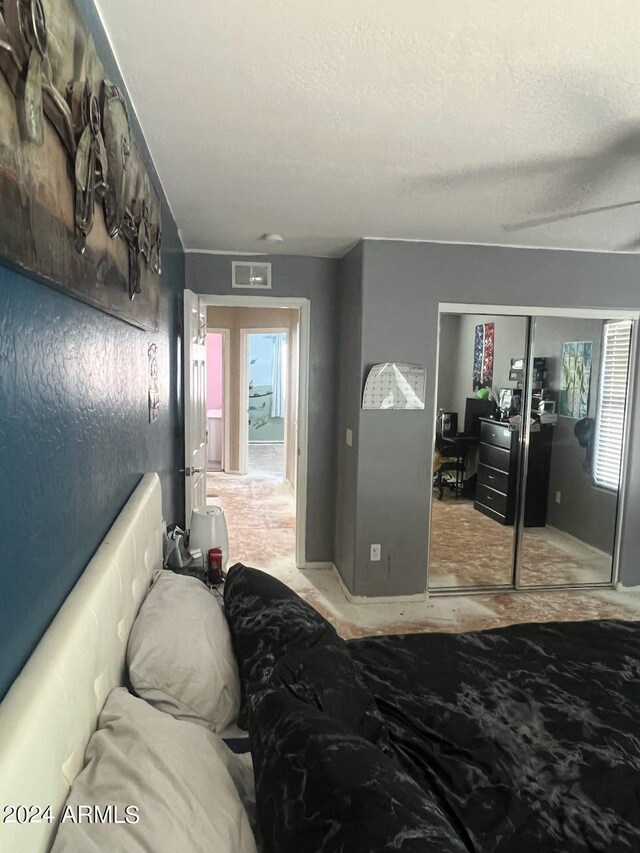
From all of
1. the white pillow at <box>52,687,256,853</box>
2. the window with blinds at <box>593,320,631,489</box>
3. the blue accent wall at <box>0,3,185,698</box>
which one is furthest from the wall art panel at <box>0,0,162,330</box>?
the window with blinds at <box>593,320,631,489</box>

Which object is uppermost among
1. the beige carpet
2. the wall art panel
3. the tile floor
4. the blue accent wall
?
the wall art panel

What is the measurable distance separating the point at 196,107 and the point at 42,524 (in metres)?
1.46

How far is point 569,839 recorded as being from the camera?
49.3 inches

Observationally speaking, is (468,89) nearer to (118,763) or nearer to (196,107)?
(196,107)

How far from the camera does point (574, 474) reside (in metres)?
3.88

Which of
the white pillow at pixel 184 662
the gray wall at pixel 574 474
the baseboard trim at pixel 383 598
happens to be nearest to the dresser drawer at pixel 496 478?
the gray wall at pixel 574 474

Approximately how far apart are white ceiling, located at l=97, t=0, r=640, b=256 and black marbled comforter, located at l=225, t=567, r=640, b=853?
157cm

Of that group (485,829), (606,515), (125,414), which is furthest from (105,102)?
(606,515)

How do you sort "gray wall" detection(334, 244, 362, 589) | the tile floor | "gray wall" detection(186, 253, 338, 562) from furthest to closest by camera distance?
"gray wall" detection(186, 253, 338, 562) < "gray wall" detection(334, 244, 362, 589) < the tile floor

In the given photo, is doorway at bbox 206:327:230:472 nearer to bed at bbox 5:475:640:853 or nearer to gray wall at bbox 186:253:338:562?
gray wall at bbox 186:253:338:562

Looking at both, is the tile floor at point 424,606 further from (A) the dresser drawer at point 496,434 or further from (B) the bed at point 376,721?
(B) the bed at point 376,721

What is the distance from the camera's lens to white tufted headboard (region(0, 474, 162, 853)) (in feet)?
2.27

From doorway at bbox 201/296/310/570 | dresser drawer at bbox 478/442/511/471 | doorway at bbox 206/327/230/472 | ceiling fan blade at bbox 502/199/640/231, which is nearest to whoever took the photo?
ceiling fan blade at bbox 502/199/640/231

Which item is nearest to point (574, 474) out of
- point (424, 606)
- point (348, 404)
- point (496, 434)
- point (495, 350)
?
point (496, 434)
